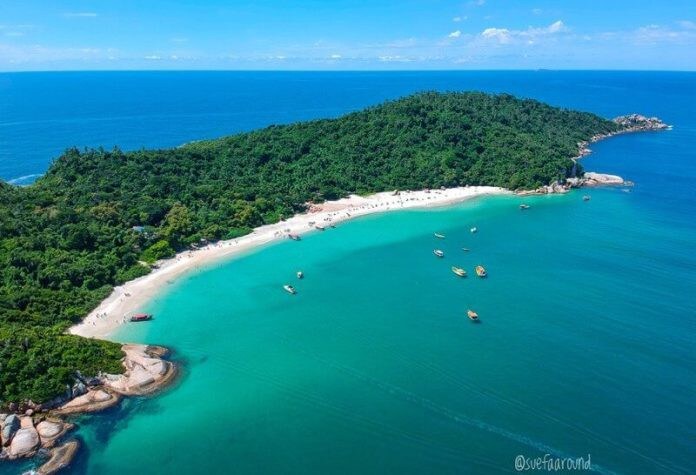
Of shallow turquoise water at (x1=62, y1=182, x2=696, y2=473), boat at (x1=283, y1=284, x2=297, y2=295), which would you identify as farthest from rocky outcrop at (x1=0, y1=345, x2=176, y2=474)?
boat at (x1=283, y1=284, x2=297, y2=295)

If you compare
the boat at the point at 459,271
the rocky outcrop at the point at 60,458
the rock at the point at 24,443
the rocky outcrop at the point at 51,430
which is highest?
the boat at the point at 459,271

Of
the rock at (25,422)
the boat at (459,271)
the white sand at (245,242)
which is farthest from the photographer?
the boat at (459,271)

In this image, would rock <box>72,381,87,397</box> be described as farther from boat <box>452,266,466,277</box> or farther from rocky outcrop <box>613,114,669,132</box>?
rocky outcrop <box>613,114,669,132</box>

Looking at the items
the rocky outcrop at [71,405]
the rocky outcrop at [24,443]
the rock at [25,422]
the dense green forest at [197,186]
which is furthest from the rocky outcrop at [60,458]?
the dense green forest at [197,186]

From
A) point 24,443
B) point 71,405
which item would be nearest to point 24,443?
point 24,443

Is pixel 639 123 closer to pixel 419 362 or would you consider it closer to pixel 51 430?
pixel 419 362

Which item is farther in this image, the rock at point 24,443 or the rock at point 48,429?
the rock at point 48,429

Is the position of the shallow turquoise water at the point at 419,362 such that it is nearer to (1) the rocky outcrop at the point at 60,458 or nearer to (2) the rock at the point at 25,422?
(1) the rocky outcrop at the point at 60,458
